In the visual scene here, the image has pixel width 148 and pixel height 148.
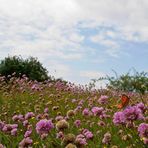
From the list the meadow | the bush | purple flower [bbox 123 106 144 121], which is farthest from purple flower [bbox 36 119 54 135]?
the bush

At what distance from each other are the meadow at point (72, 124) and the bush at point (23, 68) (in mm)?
9361

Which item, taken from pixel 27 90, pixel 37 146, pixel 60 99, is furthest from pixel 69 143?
pixel 27 90

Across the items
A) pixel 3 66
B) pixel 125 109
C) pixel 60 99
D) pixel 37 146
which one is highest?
pixel 3 66

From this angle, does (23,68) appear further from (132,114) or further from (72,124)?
(132,114)

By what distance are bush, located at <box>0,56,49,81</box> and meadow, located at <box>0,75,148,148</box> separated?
9361 mm

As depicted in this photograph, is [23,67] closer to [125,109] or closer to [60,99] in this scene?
[60,99]

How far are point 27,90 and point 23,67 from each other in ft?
37.0

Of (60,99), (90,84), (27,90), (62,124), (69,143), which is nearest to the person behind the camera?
(69,143)

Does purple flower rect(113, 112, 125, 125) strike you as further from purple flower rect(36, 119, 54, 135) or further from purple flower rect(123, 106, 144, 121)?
purple flower rect(36, 119, 54, 135)

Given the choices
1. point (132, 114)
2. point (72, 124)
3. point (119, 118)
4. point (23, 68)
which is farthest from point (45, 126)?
point (23, 68)

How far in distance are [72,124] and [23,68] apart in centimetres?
1608

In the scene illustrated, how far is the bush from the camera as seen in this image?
852 inches

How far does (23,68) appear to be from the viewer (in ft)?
72.4

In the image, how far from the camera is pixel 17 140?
5.54 metres
